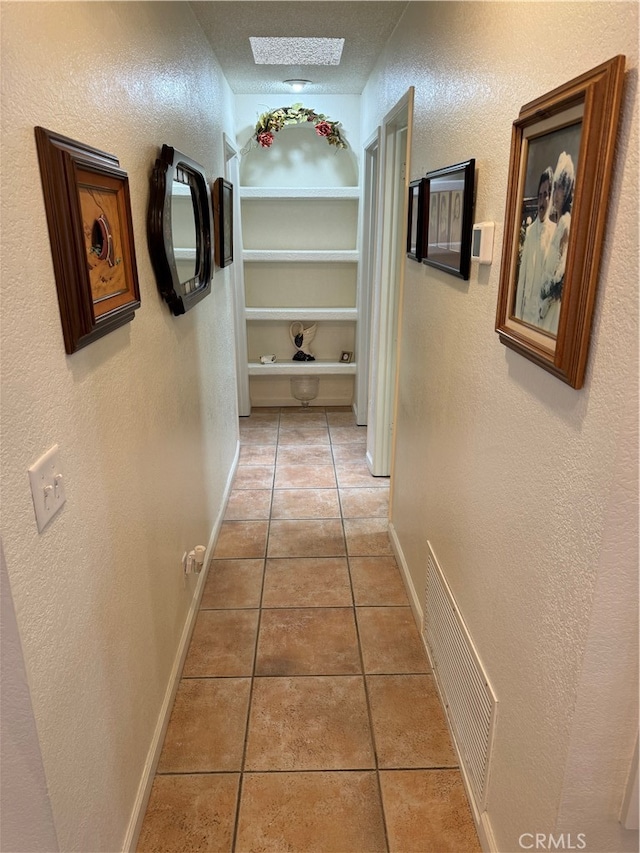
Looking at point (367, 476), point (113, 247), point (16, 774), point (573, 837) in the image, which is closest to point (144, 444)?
point (113, 247)

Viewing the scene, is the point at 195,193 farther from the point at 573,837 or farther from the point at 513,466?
the point at 573,837

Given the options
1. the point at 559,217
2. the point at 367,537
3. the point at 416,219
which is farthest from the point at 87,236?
the point at 367,537

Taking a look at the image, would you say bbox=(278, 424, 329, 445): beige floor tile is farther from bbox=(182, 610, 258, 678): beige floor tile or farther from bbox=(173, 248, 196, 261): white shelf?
bbox=(173, 248, 196, 261): white shelf

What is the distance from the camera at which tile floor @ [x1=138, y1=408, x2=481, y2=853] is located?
62.5 inches

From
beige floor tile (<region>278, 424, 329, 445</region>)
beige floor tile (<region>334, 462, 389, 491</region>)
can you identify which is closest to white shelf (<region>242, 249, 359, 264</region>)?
beige floor tile (<region>278, 424, 329, 445</region>)

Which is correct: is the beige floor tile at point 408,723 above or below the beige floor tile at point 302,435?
below

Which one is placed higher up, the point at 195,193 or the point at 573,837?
the point at 195,193

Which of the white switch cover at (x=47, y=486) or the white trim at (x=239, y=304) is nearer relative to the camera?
the white switch cover at (x=47, y=486)

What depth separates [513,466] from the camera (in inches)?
50.9

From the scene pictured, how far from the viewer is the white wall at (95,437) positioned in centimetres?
92

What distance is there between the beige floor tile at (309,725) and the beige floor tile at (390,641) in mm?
130

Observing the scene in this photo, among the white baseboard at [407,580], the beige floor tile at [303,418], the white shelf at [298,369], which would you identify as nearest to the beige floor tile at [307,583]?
the white baseboard at [407,580]

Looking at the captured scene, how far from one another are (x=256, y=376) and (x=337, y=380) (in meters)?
0.73

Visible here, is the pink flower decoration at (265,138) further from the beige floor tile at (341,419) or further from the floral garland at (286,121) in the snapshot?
the beige floor tile at (341,419)
